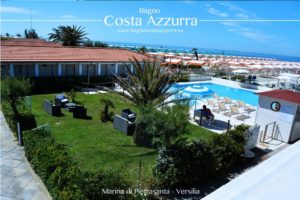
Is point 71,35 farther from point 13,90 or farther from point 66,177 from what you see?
point 66,177

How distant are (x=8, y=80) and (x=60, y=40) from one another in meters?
39.4

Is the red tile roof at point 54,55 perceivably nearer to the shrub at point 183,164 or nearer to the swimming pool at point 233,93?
the swimming pool at point 233,93

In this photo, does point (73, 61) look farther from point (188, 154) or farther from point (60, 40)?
point (60, 40)

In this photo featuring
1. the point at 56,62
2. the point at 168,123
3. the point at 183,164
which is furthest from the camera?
the point at 56,62

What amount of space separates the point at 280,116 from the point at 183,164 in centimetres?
751

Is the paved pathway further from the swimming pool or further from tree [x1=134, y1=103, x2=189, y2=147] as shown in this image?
the swimming pool

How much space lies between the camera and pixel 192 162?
873cm

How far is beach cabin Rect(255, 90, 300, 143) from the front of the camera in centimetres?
1312

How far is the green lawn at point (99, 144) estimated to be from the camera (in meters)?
10.0

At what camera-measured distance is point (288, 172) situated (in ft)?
8.03

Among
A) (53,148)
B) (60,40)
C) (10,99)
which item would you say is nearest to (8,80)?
(10,99)

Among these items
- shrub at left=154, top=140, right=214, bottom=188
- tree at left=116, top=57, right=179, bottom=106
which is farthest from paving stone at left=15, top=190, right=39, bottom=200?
tree at left=116, top=57, right=179, bottom=106

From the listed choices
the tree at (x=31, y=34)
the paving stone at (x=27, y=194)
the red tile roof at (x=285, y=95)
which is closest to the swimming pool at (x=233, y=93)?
the red tile roof at (x=285, y=95)

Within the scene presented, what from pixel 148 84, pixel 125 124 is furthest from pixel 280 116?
pixel 125 124
